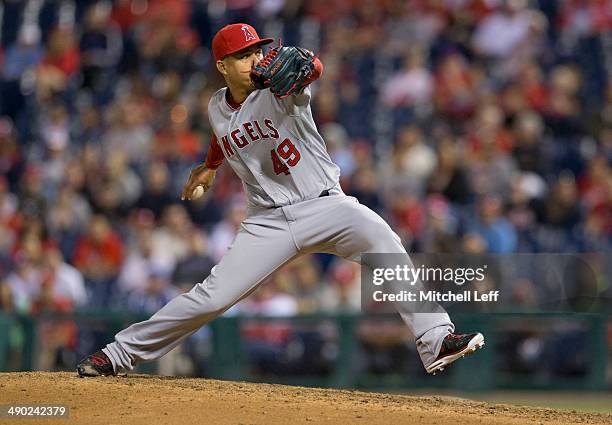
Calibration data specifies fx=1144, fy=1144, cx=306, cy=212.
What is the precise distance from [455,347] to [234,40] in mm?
1840

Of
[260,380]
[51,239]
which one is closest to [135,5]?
[51,239]

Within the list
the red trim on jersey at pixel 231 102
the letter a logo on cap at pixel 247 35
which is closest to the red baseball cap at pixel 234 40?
the letter a logo on cap at pixel 247 35

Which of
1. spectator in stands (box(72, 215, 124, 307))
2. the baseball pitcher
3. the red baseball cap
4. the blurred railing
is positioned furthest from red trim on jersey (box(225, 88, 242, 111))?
spectator in stands (box(72, 215, 124, 307))

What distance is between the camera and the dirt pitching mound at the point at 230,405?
5.20 meters

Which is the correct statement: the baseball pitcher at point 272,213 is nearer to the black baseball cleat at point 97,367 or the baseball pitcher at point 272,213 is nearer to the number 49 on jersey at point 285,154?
the number 49 on jersey at point 285,154

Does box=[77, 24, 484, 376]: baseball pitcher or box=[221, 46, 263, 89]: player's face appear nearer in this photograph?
box=[77, 24, 484, 376]: baseball pitcher

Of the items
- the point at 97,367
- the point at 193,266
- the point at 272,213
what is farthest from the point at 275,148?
the point at 193,266

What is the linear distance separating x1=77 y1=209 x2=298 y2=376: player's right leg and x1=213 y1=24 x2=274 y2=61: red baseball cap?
821 millimetres

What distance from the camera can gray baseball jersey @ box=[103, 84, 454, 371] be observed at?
18.2ft

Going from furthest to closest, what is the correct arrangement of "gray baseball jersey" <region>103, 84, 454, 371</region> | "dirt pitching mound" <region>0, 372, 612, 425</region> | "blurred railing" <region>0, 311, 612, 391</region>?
"blurred railing" <region>0, 311, 612, 391</region> → "gray baseball jersey" <region>103, 84, 454, 371</region> → "dirt pitching mound" <region>0, 372, 612, 425</region>

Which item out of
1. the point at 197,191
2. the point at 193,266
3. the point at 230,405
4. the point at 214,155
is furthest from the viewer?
the point at 193,266

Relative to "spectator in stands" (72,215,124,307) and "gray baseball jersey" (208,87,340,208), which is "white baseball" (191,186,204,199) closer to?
"gray baseball jersey" (208,87,340,208)

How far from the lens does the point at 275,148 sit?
556 centimetres

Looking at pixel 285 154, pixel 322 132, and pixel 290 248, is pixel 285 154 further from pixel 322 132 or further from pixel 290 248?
pixel 322 132
